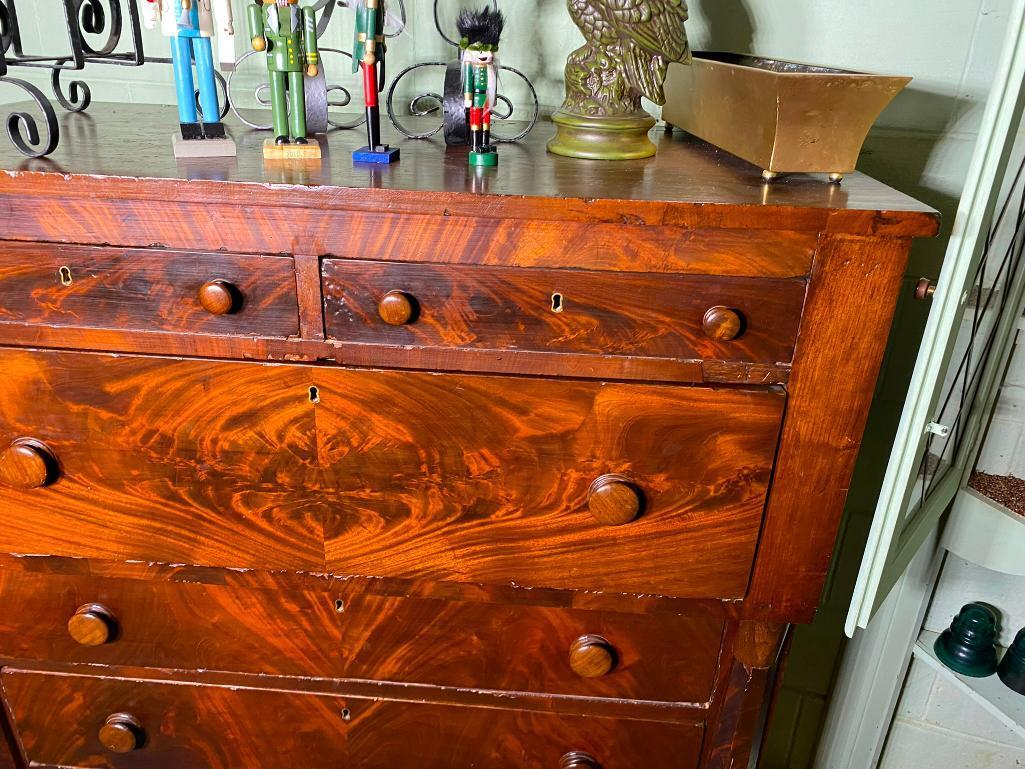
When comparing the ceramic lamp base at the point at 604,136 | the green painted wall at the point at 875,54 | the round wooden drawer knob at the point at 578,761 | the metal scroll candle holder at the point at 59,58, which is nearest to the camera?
the metal scroll candle holder at the point at 59,58

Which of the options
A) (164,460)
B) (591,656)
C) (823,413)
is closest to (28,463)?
(164,460)

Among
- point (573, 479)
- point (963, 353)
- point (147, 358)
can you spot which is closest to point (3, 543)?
point (147, 358)

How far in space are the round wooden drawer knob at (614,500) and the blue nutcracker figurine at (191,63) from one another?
63cm

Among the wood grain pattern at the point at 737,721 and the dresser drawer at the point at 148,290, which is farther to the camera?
the wood grain pattern at the point at 737,721

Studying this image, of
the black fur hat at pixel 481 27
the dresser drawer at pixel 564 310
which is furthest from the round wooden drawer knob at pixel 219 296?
the black fur hat at pixel 481 27

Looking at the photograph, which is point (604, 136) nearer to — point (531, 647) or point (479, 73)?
point (479, 73)

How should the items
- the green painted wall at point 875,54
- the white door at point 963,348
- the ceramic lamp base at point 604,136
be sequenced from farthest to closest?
the green painted wall at point 875,54 → the ceramic lamp base at point 604,136 → the white door at point 963,348

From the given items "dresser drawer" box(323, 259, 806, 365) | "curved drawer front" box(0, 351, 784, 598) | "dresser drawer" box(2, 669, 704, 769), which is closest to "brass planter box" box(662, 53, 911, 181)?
"dresser drawer" box(323, 259, 806, 365)

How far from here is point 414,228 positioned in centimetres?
86

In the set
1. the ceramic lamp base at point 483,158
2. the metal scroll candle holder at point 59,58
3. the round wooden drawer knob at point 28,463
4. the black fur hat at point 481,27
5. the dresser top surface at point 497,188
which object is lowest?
the round wooden drawer knob at point 28,463

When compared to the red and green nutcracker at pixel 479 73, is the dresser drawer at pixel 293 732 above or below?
below

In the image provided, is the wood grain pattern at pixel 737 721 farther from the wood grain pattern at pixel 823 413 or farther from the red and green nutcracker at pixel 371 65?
the red and green nutcracker at pixel 371 65

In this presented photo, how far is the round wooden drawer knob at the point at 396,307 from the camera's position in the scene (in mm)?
878

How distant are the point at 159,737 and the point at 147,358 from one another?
633 mm
